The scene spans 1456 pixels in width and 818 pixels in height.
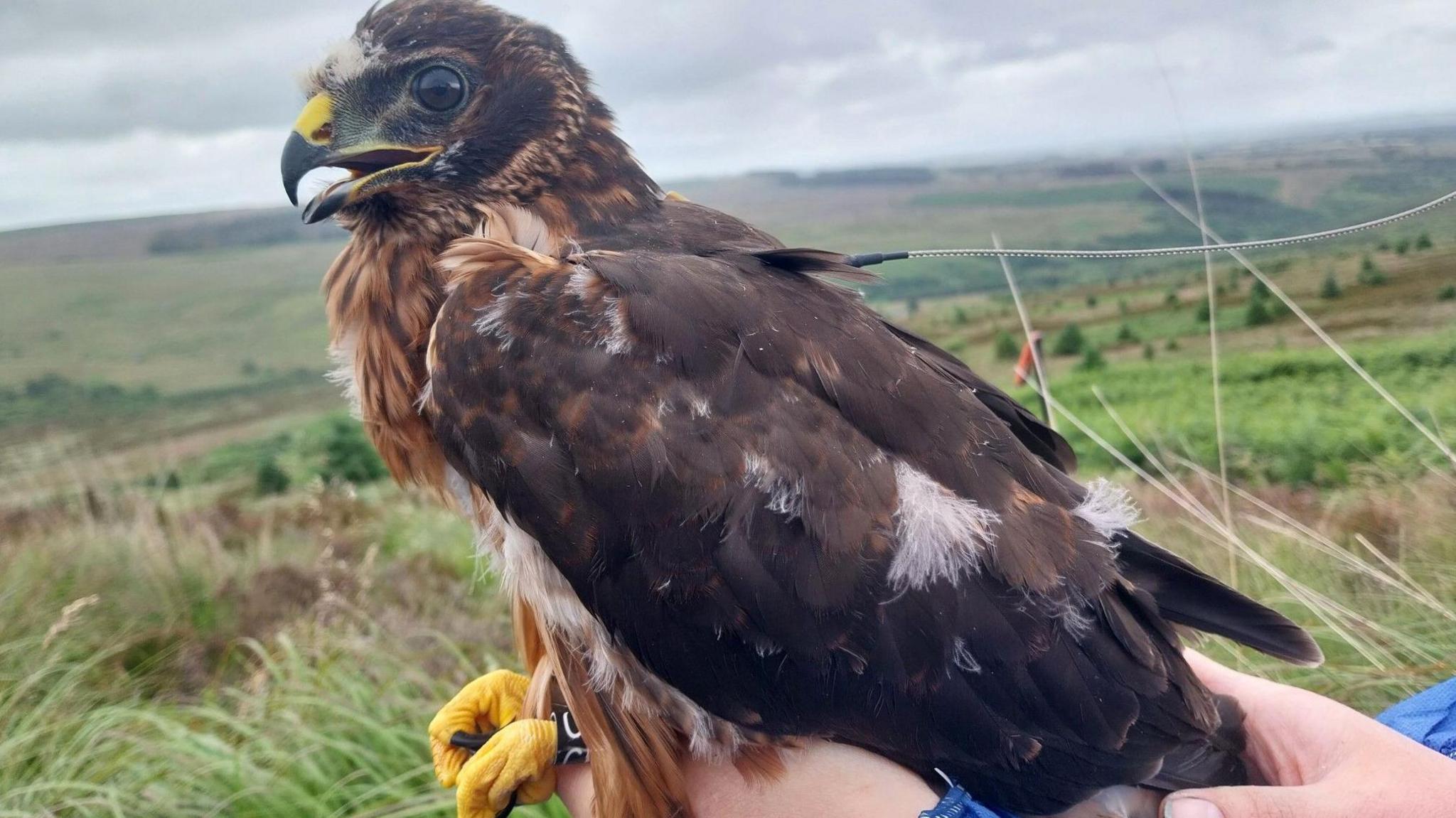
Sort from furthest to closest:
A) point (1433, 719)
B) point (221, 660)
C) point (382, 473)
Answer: point (382, 473)
point (221, 660)
point (1433, 719)

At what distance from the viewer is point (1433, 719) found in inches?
78.2

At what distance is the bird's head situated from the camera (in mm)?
2062

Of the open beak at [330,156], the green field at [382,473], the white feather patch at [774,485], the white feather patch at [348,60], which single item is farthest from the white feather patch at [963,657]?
the white feather patch at [348,60]

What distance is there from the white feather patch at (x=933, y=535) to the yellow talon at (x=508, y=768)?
1.05m

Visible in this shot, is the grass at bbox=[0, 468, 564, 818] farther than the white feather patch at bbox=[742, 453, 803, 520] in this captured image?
Yes

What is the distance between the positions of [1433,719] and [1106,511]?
92cm

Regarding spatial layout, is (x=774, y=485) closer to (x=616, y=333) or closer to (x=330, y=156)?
(x=616, y=333)

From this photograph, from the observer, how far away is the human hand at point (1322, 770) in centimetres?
165

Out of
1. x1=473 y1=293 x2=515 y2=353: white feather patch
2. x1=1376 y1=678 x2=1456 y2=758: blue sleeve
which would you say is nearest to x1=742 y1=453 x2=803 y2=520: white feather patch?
x1=473 y1=293 x2=515 y2=353: white feather patch

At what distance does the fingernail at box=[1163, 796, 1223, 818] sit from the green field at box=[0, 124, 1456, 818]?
5.79 feet

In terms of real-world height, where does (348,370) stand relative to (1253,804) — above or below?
above

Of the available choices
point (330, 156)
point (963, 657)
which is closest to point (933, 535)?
point (963, 657)

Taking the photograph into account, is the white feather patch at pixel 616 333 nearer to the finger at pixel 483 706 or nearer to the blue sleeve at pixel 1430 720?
the blue sleeve at pixel 1430 720

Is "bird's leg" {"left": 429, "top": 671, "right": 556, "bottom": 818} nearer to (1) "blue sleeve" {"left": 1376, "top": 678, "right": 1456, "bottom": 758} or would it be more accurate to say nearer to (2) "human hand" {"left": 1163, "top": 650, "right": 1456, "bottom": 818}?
(2) "human hand" {"left": 1163, "top": 650, "right": 1456, "bottom": 818}
